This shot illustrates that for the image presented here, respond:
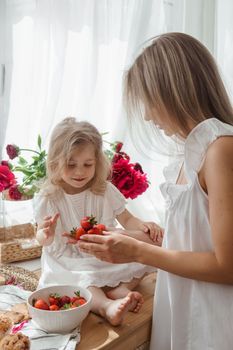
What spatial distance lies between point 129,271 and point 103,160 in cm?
40

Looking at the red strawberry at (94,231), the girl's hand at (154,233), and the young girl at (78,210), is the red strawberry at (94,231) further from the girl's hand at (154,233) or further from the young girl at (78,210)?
the girl's hand at (154,233)

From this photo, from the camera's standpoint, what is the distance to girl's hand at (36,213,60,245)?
1279 millimetres

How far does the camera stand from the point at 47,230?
50.3 inches

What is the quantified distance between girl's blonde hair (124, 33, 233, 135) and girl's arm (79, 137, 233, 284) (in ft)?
0.34

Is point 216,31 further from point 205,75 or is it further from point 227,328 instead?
point 227,328

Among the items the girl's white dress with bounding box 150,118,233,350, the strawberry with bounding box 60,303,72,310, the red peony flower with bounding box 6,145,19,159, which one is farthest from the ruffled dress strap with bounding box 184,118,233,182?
the red peony flower with bounding box 6,145,19,159

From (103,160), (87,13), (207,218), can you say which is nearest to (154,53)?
(207,218)

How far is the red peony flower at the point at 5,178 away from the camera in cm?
148

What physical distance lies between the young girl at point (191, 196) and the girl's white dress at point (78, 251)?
276 millimetres

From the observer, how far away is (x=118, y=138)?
1.81m

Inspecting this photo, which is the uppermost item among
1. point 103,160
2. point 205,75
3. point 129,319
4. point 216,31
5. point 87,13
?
point 87,13

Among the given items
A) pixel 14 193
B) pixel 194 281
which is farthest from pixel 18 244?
pixel 194 281

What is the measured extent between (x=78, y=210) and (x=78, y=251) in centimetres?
14

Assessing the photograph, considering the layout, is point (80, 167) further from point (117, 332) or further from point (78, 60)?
point (78, 60)
